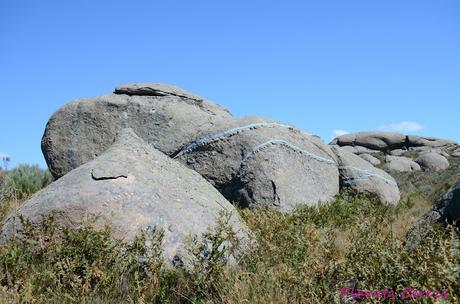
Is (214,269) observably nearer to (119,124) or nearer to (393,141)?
(119,124)

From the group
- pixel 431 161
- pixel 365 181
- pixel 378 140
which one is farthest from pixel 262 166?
pixel 378 140

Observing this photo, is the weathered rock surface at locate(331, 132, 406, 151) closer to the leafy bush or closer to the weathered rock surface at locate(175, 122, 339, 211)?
the weathered rock surface at locate(175, 122, 339, 211)

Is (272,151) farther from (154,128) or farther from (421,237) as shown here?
(421,237)

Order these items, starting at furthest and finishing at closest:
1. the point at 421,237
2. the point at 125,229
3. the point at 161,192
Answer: the point at 161,192 < the point at 125,229 < the point at 421,237

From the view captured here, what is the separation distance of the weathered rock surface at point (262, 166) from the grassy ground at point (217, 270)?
4.90m

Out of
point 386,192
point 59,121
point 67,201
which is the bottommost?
point 386,192

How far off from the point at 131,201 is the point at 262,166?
5411 millimetres

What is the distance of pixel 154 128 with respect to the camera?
1340cm

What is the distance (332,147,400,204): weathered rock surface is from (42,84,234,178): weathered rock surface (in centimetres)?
386

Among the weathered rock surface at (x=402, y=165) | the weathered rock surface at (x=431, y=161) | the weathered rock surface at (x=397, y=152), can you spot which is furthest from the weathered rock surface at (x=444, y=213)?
the weathered rock surface at (x=397, y=152)

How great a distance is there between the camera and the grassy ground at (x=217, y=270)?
4.30m

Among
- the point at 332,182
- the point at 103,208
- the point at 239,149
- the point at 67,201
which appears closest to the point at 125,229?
the point at 103,208

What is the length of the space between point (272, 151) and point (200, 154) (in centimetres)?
191

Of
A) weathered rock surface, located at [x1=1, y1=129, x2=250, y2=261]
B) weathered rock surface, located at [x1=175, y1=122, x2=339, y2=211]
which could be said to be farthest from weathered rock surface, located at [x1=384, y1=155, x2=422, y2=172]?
weathered rock surface, located at [x1=1, y1=129, x2=250, y2=261]
